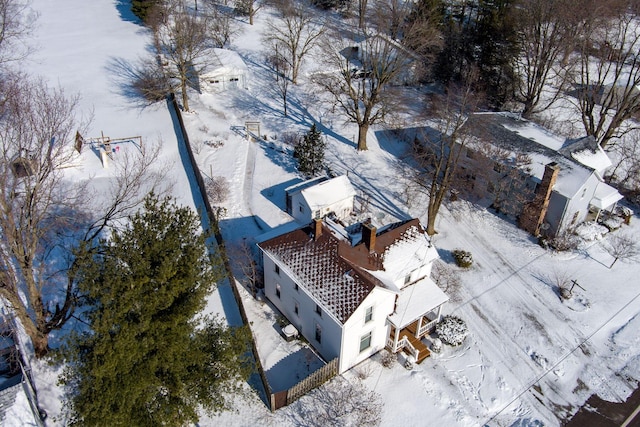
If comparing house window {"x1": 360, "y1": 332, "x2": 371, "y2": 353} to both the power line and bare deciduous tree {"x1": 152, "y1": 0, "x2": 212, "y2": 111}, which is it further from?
bare deciduous tree {"x1": 152, "y1": 0, "x2": 212, "y2": 111}

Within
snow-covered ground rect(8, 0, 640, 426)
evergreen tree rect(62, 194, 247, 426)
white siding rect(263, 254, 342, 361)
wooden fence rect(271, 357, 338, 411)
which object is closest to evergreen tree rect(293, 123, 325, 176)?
snow-covered ground rect(8, 0, 640, 426)

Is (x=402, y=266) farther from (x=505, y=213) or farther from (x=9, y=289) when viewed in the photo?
(x=9, y=289)

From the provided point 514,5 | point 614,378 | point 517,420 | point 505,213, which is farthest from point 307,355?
point 514,5

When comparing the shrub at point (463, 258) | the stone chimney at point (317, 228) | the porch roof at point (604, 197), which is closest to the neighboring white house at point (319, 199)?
the stone chimney at point (317, 228)

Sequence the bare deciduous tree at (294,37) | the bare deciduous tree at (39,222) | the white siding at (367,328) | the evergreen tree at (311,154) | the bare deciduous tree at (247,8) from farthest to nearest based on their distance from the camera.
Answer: the bare deciduous tree at (247,8), the bare deciduous tree at (294,37), the evergreen tree at (311,154), the white siding at (367,328), the bare deciduous tree at (39,222)

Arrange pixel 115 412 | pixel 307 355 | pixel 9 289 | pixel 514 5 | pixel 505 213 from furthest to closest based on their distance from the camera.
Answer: pixel 514 5 → pixel 505 213 → pixel 307 355 → pixel 9 289 → pixel 115 412

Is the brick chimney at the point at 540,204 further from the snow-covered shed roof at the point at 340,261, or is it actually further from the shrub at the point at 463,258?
the snow-covered shed roof at the point at 340,261
